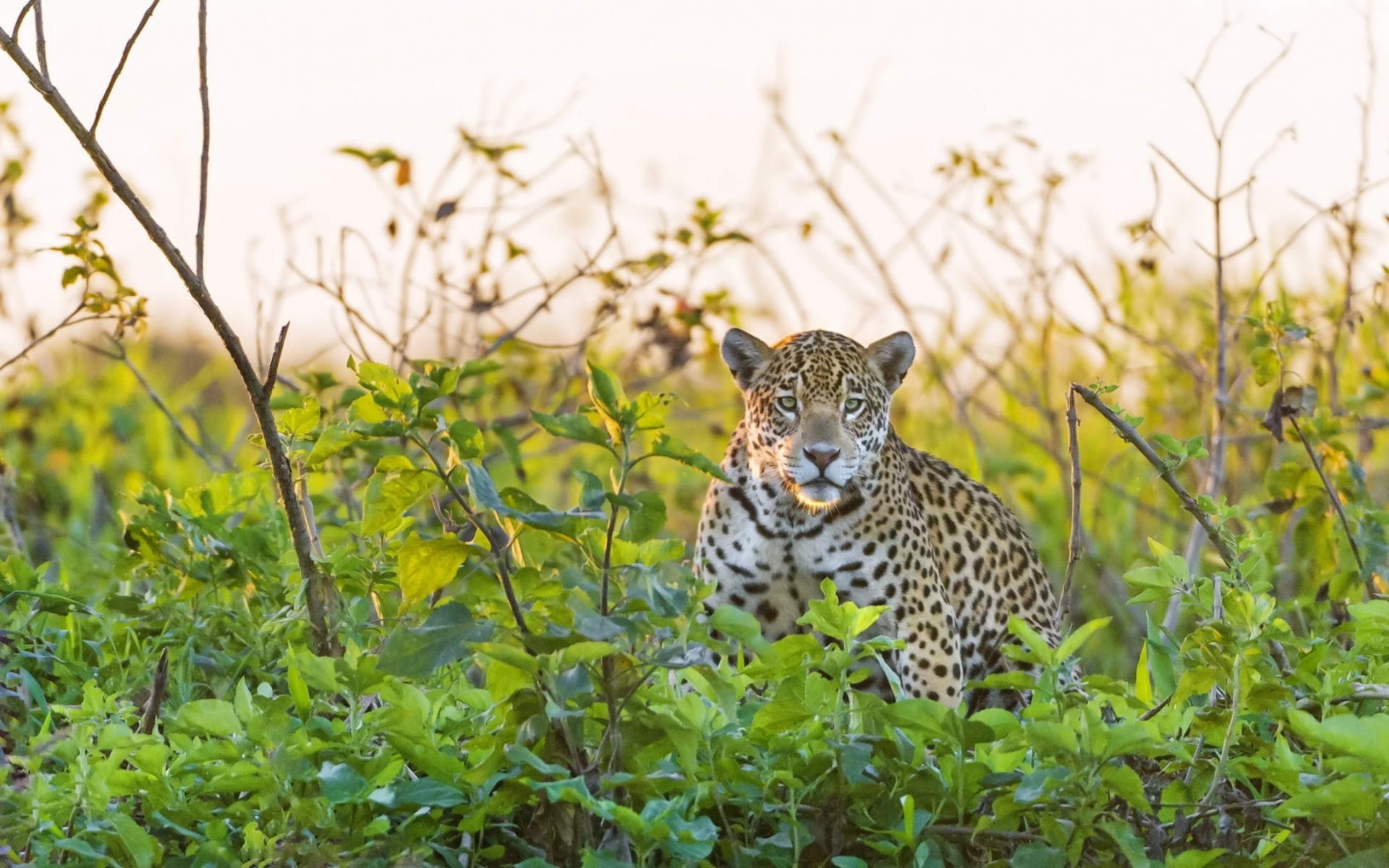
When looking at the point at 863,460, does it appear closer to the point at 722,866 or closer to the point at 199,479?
the point at 722,866

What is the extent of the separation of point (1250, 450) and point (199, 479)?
17.2ft

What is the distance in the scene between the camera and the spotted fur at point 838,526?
5512 mm

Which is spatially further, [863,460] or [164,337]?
[164,337]

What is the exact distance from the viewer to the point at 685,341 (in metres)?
7.08

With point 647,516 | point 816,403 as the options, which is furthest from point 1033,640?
point 816,403

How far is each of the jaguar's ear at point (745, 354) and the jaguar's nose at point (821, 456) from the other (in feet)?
1.95

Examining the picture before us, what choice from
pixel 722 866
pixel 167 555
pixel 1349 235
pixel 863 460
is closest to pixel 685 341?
pixel 863 460

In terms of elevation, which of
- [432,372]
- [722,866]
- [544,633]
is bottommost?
[722,866]

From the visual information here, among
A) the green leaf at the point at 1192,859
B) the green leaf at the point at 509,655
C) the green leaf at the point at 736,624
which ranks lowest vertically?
the green leaf at the point at 1192,859

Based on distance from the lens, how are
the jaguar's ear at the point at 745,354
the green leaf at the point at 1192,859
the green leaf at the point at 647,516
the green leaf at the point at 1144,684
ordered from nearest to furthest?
the green leaf at the point at 1192,859 < the green leaf at the point at 647,516 < the green leaf at the point at 1144,684 < the jaguar's ear at the point at 745,354

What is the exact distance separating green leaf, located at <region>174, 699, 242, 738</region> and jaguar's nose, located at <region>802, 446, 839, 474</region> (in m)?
2.63

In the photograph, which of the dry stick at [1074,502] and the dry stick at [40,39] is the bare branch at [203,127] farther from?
the dry stick at [1074,502]

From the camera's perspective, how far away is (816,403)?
223 inches

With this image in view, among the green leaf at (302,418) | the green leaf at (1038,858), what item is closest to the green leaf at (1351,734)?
the green leaf at (1038,858)
